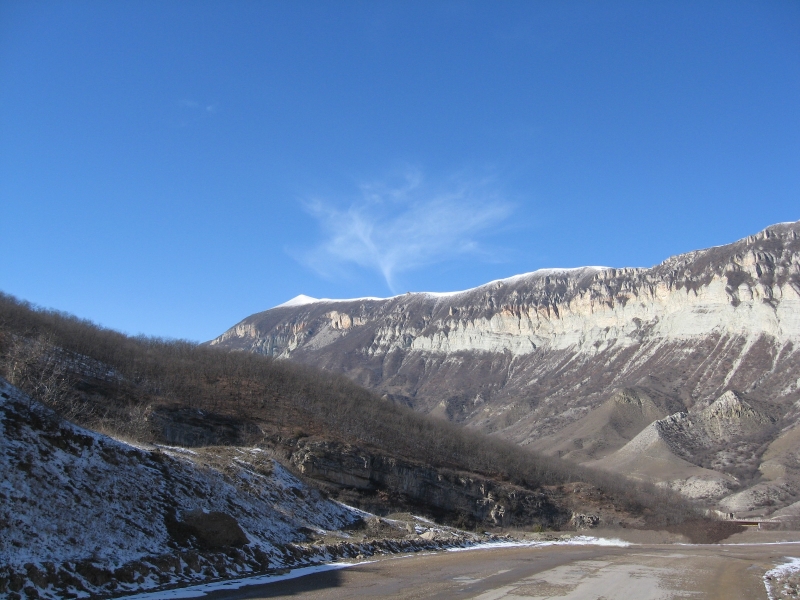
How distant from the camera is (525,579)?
19484 mm

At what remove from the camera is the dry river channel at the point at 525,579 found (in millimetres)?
16000

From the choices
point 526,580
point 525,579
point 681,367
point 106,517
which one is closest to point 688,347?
point 681,367

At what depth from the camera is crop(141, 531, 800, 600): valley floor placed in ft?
52.6

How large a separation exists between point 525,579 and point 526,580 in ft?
0.92

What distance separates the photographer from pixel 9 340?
53.9 m

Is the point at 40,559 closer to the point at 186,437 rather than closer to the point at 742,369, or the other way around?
the point at 186,437

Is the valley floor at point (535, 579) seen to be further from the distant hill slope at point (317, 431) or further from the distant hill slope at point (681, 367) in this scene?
the distant hill slope at point (681, 367)

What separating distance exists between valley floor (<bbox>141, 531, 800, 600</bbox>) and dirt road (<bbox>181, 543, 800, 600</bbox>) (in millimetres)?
26

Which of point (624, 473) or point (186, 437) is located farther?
point (624, 473)

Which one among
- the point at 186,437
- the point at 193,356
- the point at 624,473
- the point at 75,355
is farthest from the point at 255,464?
the point at 624,473

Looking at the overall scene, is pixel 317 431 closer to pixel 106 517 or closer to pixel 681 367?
pixel 106 517

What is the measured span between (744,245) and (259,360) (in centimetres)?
15660

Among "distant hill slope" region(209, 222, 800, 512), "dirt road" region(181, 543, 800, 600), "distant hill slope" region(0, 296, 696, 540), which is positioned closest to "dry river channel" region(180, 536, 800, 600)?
"dirt road" region(181, 543, 800, 600)

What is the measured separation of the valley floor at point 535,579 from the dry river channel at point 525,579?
0.03 m
